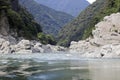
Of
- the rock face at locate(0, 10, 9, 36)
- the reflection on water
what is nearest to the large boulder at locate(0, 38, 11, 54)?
the rock face at locate(0, 10, 9, 36)

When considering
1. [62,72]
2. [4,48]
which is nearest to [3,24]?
[4,48]

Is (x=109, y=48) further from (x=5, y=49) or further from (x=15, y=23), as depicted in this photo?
(x=15, y=23)

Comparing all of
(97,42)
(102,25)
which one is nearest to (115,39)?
(97,42)

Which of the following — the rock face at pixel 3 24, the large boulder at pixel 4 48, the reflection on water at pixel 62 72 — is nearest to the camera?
the reflection on water at pixel 62 72

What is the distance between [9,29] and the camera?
413 ft

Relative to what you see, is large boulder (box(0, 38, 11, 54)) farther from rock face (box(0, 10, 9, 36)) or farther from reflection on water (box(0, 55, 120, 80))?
reflection on water (box(0, 55, 120, 80))

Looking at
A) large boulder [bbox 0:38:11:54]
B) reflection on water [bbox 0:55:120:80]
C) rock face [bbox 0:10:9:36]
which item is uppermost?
rock face [bbox 0:10:9:36]

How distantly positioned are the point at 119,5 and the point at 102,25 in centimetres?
3454

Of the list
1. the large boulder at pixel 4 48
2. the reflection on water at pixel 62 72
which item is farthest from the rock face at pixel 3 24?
the reflection on water at pixel 62 72

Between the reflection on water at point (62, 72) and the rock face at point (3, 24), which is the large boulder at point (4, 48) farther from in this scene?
the reflection on water at point (62, 72)

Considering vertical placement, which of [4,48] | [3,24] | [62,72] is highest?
[3,24]

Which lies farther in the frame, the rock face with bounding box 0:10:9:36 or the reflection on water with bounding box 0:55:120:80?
the rock face with bounding box 0:10:9:36

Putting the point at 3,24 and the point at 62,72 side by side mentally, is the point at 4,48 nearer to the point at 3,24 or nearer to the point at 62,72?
the point at 3,24

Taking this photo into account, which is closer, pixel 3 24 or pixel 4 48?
pixel 4 48
